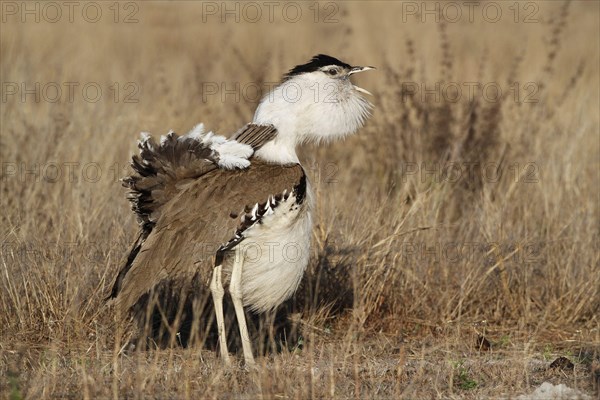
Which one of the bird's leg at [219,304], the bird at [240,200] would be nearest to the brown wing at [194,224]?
the bird at [240,200]

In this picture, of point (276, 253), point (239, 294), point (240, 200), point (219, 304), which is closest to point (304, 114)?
point (240, 200)

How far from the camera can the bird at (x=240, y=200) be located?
518cm

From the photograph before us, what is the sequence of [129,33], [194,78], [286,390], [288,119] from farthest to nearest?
1. [129,33]
2. [194,78]
3. [288,119]
4. [286,390]

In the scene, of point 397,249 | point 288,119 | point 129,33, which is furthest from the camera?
point 129,33

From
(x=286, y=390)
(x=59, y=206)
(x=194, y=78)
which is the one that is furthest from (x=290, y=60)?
(x=286, y=390)

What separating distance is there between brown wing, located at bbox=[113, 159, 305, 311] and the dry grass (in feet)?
1.39

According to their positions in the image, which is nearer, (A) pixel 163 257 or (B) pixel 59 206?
(A) pixel 163 257

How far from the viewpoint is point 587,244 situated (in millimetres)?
6887

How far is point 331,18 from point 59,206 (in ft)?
29.8

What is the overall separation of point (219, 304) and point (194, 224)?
615 millimetres

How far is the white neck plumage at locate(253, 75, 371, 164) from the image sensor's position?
552cm

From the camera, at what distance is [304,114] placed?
5570mm

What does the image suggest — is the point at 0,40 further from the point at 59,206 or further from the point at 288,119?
the point at 288,119

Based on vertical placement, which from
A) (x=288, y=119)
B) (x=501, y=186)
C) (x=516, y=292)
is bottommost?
(x=516, y=292)
